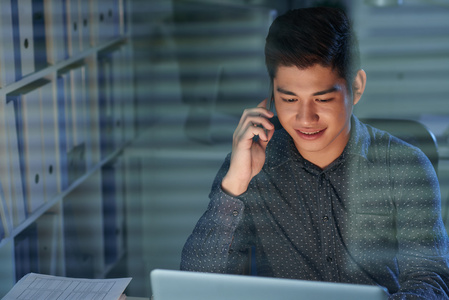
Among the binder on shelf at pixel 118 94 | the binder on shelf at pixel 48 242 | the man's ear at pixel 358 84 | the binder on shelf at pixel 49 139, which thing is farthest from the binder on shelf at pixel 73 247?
the man's ear at pixel 358 84

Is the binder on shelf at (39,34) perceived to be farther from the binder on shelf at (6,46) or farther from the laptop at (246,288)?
the laptop at (246,288)

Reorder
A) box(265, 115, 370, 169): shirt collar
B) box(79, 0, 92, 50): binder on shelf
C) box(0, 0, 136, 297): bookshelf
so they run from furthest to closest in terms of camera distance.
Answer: box(79, 0, 92, 50): binder on shelf → box(0, 0, 136, 297): bookshelf → box(265, 115, 370, 169): shirt collar

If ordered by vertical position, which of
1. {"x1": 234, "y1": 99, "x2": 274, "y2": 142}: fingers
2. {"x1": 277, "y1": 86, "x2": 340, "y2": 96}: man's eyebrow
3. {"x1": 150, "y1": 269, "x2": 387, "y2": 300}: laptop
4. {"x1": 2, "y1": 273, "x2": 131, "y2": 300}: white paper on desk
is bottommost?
{"x1": 2, "y1": 273, "x2": 131, "y2": 300}: white paper on desk

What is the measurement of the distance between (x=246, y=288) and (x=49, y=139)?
95 cm

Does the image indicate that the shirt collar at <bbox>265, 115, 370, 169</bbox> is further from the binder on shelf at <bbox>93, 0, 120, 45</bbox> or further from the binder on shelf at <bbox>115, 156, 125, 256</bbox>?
the binder on shelf at <bbox>115, 156, 125, 256</bbox>

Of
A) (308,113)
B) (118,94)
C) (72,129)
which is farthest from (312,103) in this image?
(118,94)

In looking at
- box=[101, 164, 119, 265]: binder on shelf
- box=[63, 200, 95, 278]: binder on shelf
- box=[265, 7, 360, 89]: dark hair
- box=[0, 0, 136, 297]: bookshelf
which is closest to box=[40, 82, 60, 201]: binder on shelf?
box=[0, 0, 136, 297]: bookshelf

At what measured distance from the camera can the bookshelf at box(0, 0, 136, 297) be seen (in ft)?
4.79

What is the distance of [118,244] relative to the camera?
228 cm

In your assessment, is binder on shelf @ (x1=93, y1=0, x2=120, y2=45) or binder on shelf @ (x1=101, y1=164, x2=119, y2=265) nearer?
binder on shelf @ (x1=93, y1=0, x2=120, y2=45)

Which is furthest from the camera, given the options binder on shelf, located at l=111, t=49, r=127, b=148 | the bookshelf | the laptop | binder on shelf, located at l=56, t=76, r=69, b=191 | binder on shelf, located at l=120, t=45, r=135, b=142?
binder on shelf, located at l=120, t=45, r=135, b=142

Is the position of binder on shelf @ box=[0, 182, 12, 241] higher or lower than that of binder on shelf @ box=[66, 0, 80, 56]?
lower

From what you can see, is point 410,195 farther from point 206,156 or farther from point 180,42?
point 180,42

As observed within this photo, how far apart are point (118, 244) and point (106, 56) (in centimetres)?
76
